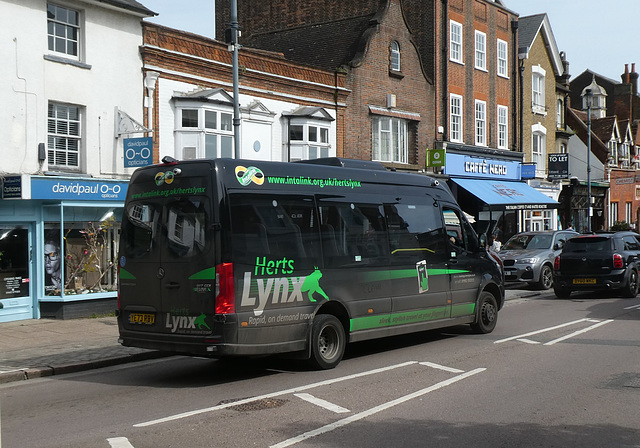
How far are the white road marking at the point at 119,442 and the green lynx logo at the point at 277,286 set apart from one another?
2.69 meters

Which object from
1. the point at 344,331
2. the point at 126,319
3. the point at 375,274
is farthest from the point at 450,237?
the point at 126,319

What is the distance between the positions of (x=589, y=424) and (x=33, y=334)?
1056cm

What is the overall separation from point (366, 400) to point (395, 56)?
2136 centimetres

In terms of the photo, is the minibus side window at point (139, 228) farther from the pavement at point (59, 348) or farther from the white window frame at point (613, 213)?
the white window frame at point (613, 213)

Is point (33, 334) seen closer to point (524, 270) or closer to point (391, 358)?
point (391, 358)

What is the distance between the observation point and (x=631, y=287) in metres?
19.0

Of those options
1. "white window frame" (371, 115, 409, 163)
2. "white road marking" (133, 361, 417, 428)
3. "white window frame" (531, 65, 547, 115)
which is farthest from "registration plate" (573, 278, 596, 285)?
"white window frame" (531, 65, 547, 115)

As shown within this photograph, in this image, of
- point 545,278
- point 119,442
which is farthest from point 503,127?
point 119,442

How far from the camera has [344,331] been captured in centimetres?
1027

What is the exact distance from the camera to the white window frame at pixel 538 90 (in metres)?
37.9

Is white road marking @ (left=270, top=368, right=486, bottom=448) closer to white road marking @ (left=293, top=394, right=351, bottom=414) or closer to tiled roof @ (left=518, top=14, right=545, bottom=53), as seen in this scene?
white road marking @ (left=293, top=394, right=351, bottom=414)

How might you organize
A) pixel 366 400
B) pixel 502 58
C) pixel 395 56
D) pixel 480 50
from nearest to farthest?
pixel 366 400 < pixel 395 56 < pixel 480 50 < pixel 502 58

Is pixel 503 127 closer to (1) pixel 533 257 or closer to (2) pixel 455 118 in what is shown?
(2) pixel 455 118

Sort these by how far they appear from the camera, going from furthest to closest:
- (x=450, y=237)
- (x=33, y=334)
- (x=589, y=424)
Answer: (x=33, y=334) < (x=450, y=237) < (x=589, y=424)
